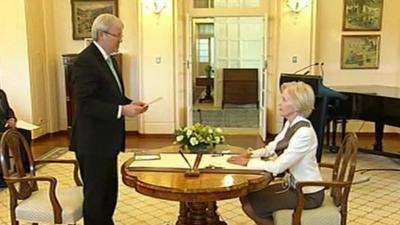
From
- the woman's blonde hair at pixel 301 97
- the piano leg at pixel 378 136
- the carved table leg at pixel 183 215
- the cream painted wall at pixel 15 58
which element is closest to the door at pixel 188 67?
the cream painted wall at pixel 15 58

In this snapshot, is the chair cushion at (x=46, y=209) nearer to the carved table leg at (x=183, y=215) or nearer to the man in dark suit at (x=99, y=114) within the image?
the man in dark suit at (x=99, y=114)

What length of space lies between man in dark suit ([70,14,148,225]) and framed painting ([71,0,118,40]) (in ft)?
15.5

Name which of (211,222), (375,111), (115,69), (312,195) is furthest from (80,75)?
(375,111)

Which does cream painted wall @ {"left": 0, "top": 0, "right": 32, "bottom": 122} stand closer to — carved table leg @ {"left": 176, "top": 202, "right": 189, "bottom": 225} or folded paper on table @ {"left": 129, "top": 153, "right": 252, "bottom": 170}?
folded paper on table @ {"left": 129, "top": 153, "right": 252, "bottom": 170}

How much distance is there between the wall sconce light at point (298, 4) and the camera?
6641 millimetres

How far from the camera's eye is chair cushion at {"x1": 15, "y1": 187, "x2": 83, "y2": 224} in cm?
257

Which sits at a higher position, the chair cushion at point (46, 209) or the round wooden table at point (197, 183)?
the round wooden table at point (197, 183)

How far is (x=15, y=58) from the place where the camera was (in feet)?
21.0

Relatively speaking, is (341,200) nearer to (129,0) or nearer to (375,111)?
(375,111)

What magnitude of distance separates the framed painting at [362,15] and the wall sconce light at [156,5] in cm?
285

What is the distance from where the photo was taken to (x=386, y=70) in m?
7.05

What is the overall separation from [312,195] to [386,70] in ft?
17.1

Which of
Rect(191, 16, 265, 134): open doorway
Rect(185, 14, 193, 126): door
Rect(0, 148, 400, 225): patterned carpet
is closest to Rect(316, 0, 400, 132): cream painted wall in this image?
Rect(185, 14, 193, 126): door

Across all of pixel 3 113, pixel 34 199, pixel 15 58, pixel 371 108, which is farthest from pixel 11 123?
pixel 371 108
